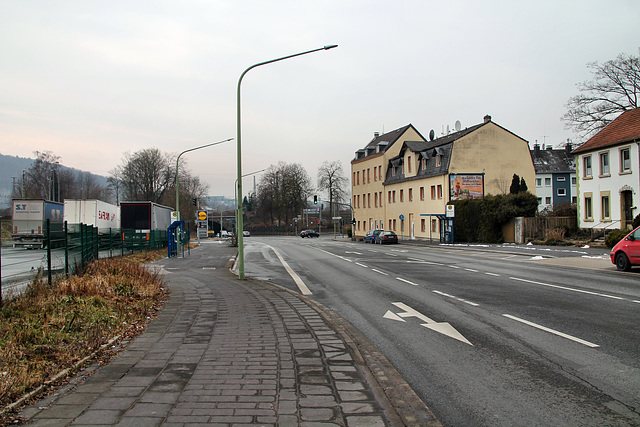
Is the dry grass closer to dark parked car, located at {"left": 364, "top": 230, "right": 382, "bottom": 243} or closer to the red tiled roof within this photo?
the red tiled roof

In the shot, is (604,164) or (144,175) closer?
(604,164)

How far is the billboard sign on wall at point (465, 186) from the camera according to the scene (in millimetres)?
47344

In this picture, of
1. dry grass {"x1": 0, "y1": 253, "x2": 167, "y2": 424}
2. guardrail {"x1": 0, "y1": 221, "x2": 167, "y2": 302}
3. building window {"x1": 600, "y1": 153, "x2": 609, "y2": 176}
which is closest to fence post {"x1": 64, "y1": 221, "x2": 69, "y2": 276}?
guardrail {"x1": 0, "y1": 221, "x2": 167, "y2": 302}

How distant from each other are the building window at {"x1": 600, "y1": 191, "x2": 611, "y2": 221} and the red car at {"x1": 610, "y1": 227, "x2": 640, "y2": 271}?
22081 millimetres

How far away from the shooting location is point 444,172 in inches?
1873

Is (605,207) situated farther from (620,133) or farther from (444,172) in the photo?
(444,172)

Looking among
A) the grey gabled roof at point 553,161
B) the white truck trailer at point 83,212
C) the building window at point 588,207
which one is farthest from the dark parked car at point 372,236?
the grey gabled roof at point 553,161

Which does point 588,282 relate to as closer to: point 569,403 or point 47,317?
point 569,403

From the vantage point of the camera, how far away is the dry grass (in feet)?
16.7

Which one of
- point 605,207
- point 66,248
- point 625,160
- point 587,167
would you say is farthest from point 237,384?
point 587,167

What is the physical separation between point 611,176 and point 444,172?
49.0 ft

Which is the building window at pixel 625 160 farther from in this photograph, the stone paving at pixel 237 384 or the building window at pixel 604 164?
the stone paving at pixel 237 384

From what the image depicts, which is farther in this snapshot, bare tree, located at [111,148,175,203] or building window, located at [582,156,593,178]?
bare tree, located at [111,148,175,203]

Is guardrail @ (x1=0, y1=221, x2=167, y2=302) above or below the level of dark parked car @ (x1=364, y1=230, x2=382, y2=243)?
above
